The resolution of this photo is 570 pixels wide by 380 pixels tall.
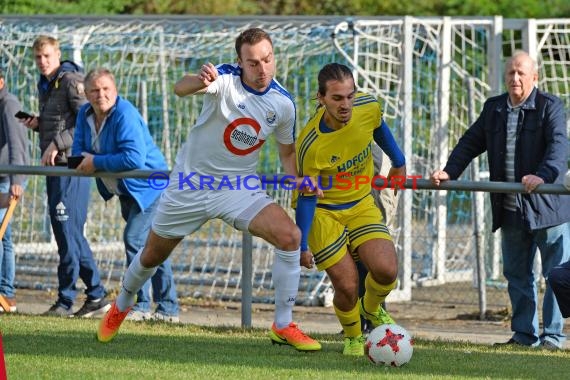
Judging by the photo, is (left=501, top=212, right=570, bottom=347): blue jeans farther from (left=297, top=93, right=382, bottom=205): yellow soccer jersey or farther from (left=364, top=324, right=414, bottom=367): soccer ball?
(left=364, top=324, right=414, bottom=367): soccer ball

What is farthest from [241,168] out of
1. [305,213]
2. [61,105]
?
[61,105]

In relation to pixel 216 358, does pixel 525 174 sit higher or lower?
higher

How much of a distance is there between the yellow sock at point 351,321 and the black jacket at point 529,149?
1524mm

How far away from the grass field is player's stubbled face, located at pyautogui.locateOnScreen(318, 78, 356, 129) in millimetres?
1535

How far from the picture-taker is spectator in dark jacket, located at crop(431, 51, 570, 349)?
8938mm

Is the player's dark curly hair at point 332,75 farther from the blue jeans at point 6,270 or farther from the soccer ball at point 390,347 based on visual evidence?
the blue jeans at point 6,270

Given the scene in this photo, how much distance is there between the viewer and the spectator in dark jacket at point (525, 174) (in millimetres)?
8938

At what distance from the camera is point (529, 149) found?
9.02 meters

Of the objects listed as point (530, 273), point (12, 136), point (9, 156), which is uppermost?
point (12, 136)

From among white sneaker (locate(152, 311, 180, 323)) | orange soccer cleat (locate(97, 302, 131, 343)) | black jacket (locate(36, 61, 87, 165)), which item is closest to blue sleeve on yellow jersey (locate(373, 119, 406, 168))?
orange soccer cleat (locate(97, 302, 131, 343))

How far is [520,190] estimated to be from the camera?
8352 mm

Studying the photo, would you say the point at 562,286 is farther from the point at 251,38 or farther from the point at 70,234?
the point at 70,234

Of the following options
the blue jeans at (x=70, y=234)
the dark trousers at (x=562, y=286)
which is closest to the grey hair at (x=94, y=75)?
the blue jeans at (x=70, y=234)

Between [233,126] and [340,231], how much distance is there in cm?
98
